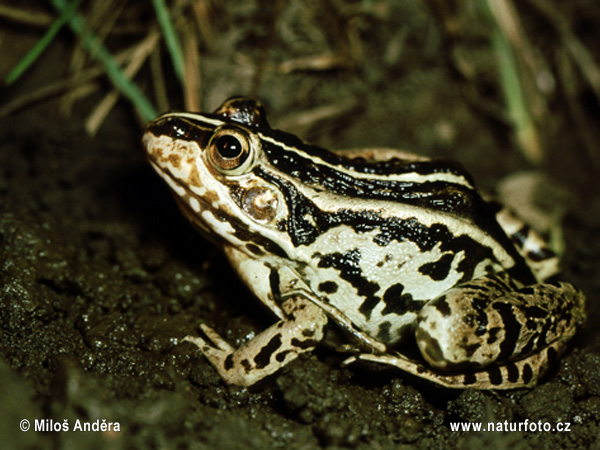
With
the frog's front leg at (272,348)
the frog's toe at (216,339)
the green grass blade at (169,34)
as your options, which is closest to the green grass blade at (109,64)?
the green grass blade at (169,34)

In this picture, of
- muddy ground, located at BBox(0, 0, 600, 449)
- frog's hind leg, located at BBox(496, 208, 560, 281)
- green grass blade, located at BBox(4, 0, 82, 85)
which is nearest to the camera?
muddy ground, located at BBox(0, 0, 600, 449)

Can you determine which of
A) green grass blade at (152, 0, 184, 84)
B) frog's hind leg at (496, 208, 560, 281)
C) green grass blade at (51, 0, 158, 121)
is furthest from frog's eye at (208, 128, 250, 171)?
frog's hind leg at (496, 208, 560, 281)

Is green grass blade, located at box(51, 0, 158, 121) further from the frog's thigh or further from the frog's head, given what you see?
the frog's thigh

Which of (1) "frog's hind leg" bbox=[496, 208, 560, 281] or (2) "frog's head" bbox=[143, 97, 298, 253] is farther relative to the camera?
(1) "frog's hind leg" bbox=[496, 208, 560, 281]

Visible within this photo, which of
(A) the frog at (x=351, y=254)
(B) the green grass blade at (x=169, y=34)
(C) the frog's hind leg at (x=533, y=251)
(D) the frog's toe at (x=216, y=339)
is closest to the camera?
(A) the frog at (x=351, y=254)

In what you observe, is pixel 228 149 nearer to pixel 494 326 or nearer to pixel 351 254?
pixel 351 254

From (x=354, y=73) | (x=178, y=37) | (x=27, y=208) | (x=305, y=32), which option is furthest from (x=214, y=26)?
(x=27, y=208)

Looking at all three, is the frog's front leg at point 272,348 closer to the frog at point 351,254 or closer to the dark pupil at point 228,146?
the frog at point 351,254
